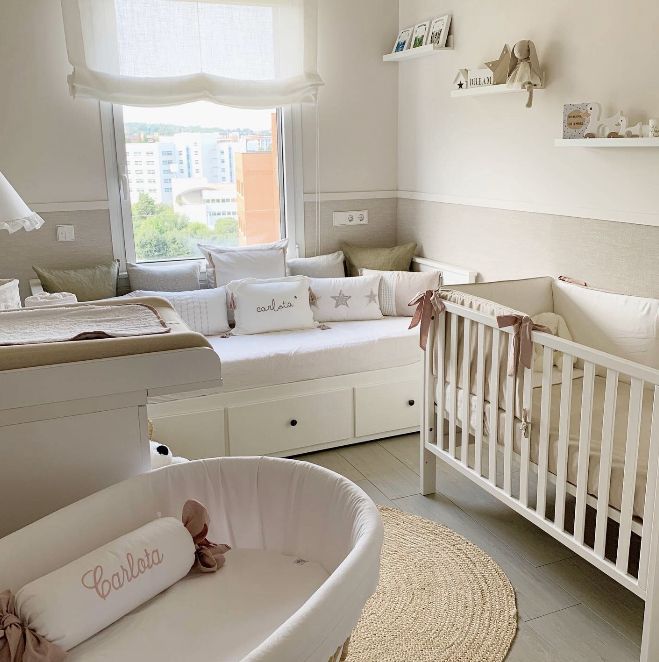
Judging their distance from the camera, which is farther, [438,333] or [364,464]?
[364,464]

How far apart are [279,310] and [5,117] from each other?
1.57 metres

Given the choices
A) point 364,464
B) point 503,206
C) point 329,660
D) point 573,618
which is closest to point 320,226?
point 503,206

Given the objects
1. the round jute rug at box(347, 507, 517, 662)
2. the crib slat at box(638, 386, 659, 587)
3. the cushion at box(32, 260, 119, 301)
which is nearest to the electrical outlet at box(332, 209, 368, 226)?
the cushion at box(32, 260, 119, 301)

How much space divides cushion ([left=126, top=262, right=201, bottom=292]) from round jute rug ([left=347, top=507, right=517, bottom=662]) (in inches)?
66.4

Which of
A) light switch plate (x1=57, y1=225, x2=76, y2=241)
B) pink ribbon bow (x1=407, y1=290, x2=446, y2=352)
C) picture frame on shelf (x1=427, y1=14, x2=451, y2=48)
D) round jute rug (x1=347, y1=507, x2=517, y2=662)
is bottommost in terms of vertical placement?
round jute rug (x1=347, y1=507, x2=517, y2=662)

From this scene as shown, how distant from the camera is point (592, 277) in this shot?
9.64 ft

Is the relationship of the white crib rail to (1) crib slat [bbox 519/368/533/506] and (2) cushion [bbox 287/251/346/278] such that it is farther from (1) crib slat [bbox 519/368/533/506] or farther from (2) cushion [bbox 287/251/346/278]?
(2) cushion [bbox 287/251/346/278]

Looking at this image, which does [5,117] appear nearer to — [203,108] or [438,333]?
[203,108]

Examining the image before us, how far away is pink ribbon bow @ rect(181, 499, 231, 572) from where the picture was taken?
1608mm

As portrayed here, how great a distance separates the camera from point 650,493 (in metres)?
1.84

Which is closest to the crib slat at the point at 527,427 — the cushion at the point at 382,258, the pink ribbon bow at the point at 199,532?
the pink ribbon bow at the point at 199,532

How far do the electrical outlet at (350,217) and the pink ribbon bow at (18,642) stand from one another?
3177 millimetres

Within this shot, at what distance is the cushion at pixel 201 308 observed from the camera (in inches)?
136

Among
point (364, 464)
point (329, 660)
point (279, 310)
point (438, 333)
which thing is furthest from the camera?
point (279, 310)
